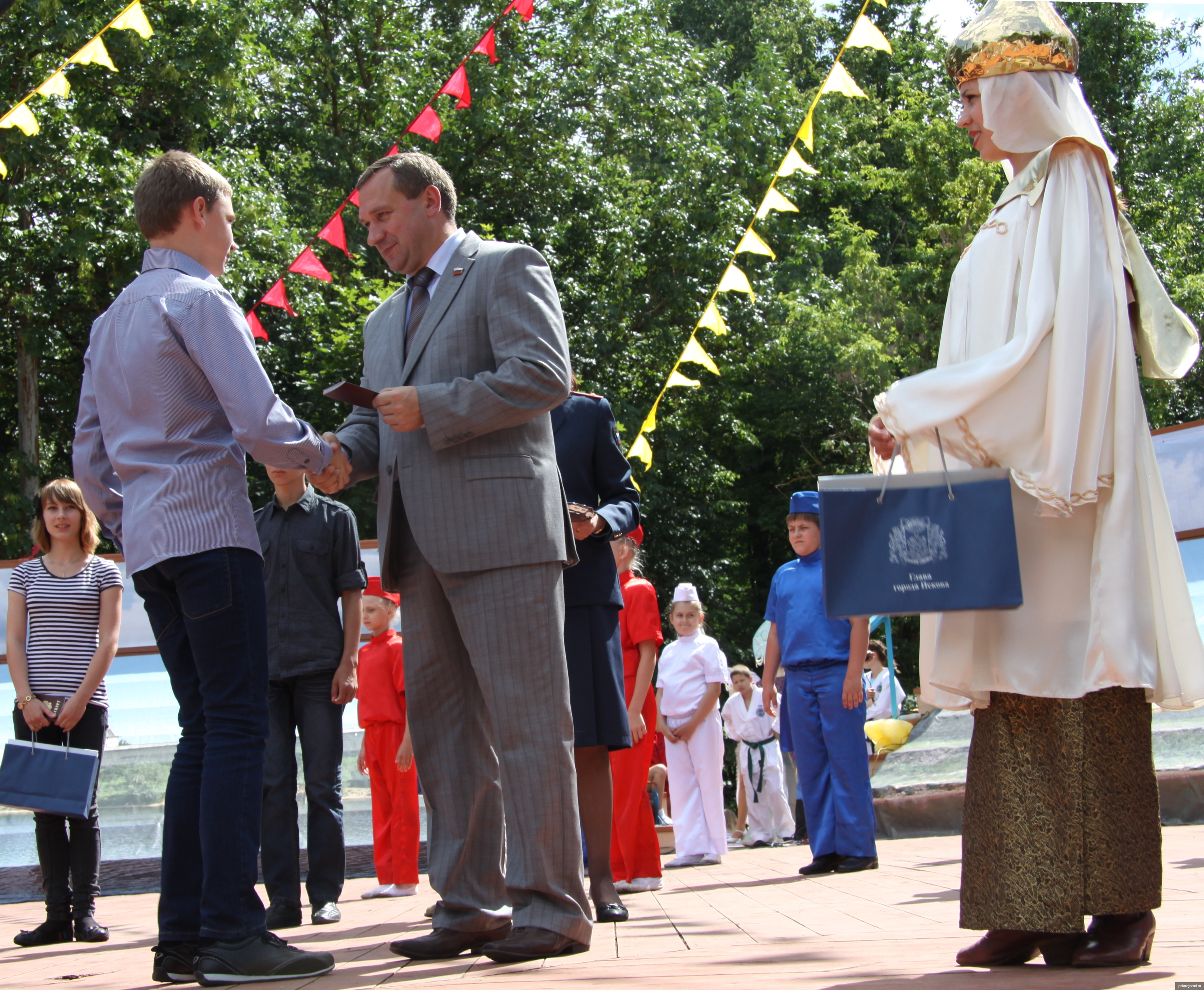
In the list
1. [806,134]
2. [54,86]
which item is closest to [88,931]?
[54,86]

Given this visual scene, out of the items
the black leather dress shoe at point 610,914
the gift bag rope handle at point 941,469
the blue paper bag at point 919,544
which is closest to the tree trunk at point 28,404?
the black leather dress shoe at point 610,914

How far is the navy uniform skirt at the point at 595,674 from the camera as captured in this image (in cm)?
427

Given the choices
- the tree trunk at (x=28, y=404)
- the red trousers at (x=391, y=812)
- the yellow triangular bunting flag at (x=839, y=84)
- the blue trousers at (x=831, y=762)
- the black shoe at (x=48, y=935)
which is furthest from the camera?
the tree trunk at (x=28, y=404)

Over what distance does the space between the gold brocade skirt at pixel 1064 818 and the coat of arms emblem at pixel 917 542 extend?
0.39 meters

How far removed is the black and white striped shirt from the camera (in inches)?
216

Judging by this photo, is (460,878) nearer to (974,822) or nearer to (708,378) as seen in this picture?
(974,822)

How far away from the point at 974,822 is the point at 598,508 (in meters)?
1.99

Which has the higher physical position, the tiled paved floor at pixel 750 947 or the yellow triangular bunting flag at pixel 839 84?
the yellow triangular bunting flag at pixel 839 84

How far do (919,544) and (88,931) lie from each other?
3985mm

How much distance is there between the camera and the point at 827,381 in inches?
1017

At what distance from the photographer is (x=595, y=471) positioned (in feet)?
15.2

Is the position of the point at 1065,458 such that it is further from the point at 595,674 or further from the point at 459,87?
the point at 459,87

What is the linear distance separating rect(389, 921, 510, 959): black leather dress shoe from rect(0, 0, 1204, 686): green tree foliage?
49.1ft

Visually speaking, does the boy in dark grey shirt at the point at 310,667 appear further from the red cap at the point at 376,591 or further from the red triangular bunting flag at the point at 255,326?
the red triangular bunting flag at the point at 255,326
